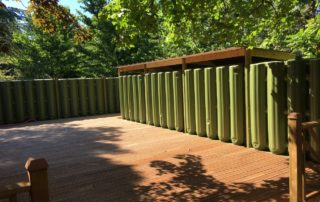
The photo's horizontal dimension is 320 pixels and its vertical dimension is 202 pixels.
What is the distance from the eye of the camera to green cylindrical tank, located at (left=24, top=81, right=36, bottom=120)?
1276 cm

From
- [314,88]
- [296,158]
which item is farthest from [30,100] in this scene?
[296,158]

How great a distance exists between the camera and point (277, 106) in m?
5.68

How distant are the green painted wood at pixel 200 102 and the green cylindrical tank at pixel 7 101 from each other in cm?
805

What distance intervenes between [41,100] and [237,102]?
9073mm

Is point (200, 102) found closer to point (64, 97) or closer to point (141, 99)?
point (141, 99)

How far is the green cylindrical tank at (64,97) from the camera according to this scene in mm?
13508

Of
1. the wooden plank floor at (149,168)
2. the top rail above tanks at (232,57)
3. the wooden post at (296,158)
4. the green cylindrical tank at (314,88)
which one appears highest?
the top rail above tanks at (232,57)

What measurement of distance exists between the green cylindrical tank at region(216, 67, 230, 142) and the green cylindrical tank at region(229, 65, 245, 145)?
18 cm

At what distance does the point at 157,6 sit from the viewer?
618 centimetres

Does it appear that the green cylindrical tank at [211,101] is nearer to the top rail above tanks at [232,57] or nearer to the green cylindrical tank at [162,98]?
the top rail above tanks at [232,57]

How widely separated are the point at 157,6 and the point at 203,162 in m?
3.02

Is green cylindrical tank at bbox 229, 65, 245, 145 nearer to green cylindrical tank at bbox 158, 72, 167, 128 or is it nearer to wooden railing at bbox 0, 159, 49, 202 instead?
green cylindrical tank at bbox 158, 72, 167, 128

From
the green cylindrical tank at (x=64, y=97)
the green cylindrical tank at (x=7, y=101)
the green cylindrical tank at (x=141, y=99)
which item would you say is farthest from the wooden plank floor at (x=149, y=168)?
the green cylindrical tank at (x=64, y=97)

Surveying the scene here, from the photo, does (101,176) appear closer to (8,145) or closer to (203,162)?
(203,162)
